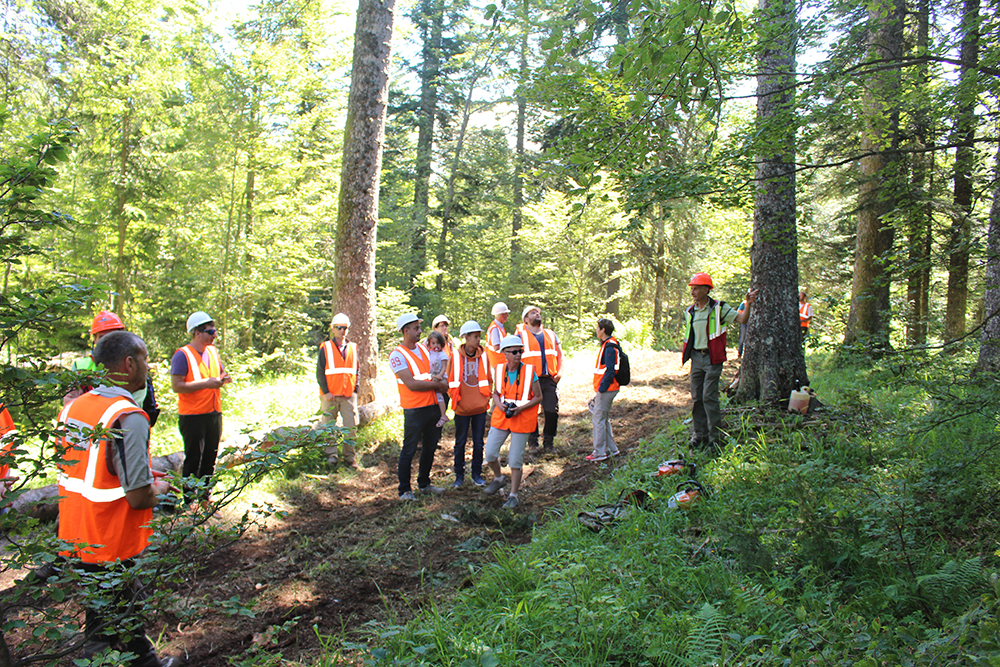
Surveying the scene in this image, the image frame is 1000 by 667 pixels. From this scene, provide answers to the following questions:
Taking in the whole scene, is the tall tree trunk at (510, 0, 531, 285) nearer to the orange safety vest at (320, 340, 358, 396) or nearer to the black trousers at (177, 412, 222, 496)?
the orange safety vest at (320, 340, 358, 396)

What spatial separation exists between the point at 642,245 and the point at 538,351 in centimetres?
1335

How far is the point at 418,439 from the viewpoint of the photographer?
672 cm

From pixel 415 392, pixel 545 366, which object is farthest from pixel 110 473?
pixel 545 366

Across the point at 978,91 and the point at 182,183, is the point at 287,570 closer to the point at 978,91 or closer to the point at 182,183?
the point at 978,91

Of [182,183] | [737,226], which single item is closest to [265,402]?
[182,183]

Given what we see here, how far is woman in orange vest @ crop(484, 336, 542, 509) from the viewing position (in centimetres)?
642

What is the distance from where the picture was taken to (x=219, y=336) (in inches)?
471

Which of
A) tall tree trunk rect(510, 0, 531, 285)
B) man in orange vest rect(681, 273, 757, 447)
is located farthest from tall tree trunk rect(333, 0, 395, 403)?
tall tree trunk rect(510, 0, 531, 285)

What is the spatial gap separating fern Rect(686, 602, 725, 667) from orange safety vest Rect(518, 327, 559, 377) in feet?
16.7

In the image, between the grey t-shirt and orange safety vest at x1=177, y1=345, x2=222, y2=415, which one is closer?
the grey t-shirt

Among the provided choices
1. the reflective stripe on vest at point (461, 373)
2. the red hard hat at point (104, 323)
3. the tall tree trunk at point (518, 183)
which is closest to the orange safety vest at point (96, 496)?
the red hard hat at point (104, 323)

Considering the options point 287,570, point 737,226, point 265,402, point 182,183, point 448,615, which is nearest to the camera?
point 448,615

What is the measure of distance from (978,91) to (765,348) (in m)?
3.52

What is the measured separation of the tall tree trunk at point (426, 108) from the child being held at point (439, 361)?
16535 mm
